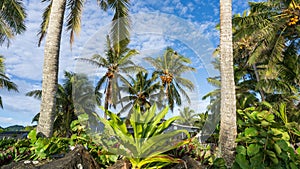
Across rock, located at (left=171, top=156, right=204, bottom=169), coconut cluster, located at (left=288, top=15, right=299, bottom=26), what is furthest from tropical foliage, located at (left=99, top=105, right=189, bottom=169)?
coconut cluster, located at (left=288, top=15, right=299, bottom=26)

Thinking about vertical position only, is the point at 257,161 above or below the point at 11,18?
below

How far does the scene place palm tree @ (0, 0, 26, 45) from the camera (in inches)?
338

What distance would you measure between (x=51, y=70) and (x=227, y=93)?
3031mm

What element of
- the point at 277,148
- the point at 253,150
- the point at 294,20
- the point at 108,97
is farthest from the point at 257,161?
the point at 294,20

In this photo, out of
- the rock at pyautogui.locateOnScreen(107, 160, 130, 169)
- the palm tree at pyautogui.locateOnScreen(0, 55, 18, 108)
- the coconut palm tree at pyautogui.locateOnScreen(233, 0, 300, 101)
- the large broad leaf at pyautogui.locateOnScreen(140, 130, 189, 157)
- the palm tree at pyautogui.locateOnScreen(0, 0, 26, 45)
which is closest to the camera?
the large broad leaf at pyautogui.locateOnScreen(140, 130, 189, 157)

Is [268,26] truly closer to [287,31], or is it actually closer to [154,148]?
[287,31]

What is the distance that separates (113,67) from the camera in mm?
2842

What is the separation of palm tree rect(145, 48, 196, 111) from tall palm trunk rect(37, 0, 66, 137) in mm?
2317

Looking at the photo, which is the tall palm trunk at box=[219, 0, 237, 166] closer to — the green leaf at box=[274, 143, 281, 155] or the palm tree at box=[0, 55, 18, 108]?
the green leaf at box=[274, 143, 281, 155]

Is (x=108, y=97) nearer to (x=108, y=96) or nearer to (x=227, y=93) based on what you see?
(x=108, y=96)

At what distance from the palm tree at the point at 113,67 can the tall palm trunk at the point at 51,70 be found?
1.69 meters

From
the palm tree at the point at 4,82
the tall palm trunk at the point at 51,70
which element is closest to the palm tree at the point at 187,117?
the tall palm trunk at the point at 51,70

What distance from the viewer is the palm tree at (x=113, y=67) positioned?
8.52 feet

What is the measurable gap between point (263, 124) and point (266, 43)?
10.3m
